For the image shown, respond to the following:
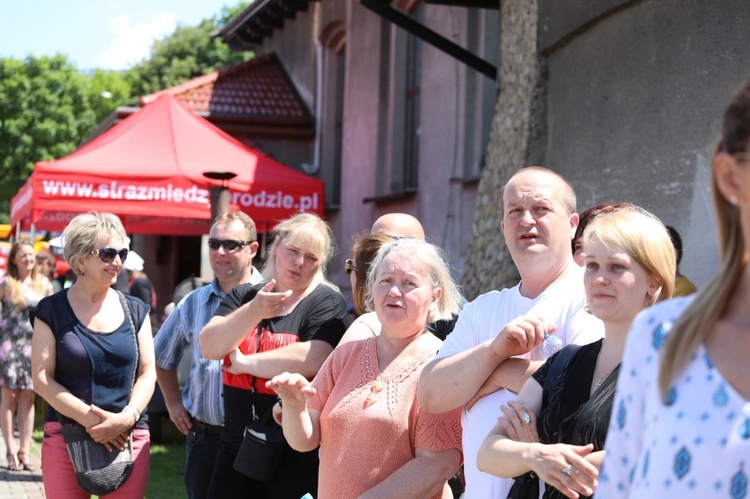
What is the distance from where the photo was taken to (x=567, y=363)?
283 centimetres

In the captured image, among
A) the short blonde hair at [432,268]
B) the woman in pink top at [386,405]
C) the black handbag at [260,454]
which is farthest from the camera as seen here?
the black handbag at [260,454]

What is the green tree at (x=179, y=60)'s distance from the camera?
136 ft

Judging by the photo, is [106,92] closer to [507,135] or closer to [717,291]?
[507,135]

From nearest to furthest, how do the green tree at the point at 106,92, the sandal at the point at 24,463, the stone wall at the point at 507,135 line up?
the stone wall at the point at 507,135
the sandal at the point at 24,463
the green tree at the point at 106,92

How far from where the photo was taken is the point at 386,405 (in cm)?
362

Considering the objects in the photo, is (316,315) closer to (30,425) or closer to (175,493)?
(175,493)

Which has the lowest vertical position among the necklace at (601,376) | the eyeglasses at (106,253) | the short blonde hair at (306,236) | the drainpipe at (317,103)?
the necklace at (601,376)

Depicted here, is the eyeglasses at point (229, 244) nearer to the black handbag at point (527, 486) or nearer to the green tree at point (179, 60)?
the black handbag at point (527, 486)

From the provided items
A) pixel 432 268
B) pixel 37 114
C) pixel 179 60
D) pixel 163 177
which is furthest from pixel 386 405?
pixel 37 114

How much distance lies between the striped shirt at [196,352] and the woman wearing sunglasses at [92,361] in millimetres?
247

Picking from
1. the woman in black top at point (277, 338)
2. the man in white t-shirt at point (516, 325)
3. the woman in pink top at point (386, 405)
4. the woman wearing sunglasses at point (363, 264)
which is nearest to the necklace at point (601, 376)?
the man in white t-shirt at point (516, 325)

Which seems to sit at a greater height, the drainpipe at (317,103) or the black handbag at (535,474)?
the drainpipe at (317,103)

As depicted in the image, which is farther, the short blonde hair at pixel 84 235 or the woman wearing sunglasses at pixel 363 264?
the short blonde hair at pixel 84 235

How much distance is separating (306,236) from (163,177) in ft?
18.9
